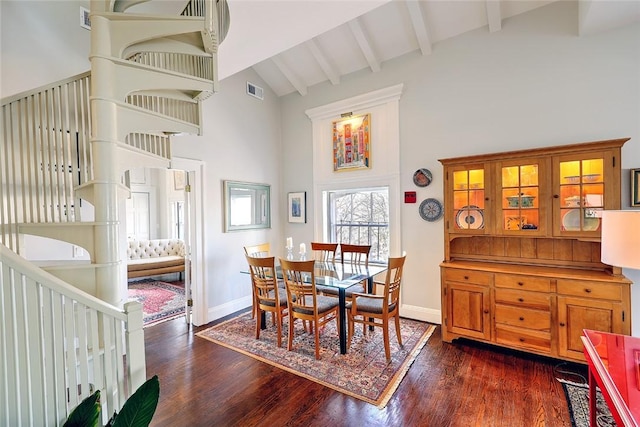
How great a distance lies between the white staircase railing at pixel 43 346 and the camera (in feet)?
4.30

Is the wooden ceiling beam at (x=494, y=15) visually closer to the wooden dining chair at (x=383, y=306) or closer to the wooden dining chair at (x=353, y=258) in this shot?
the wooden dining chair at (x=383, y=306)

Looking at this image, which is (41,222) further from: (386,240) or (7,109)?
(386,240)

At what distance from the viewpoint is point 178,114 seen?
7.68 feet

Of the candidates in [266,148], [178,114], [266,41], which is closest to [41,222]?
[178,114]

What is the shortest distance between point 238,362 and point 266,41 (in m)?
3.06

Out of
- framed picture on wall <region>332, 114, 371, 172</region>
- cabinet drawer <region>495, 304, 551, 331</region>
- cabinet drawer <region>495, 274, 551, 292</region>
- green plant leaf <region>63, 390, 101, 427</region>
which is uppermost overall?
framed picture on wall <region>332, 114, 371, 172</region>

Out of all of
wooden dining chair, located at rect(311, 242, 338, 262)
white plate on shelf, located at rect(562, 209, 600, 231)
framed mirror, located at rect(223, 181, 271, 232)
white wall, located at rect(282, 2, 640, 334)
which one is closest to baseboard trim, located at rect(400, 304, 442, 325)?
white wall, located at rect(282, 2, 640, 334)

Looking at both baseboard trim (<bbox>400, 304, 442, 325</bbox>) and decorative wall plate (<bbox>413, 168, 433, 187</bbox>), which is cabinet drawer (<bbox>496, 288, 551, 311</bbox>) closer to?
baseboard trim (<bbox>400, 304, 442, 325</bbox>)

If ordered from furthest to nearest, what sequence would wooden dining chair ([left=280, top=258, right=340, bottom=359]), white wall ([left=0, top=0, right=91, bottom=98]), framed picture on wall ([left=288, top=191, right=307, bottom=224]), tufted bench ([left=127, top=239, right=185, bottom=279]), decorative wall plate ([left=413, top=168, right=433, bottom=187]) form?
tufted bench ([left=127, top=239, right=185, bottom=279])
framed picture on wall ([left=288, top=191, right=307, bottom=224])
decorative wall plate ([left=413, top=168, right=433, bottom=187])
wooden dining chair ([left=280, top=258, right=340, bottom=359])
white wall ([left=0, top=0, right=91, bottom=98])

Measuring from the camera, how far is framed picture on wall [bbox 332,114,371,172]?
13.6ft

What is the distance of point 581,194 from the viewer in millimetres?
2611

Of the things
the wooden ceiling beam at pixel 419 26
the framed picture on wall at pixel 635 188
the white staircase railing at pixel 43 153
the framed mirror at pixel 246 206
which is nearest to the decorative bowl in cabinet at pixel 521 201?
the framed picture on wall at pixel 635 188

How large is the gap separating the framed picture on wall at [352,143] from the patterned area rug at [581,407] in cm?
304

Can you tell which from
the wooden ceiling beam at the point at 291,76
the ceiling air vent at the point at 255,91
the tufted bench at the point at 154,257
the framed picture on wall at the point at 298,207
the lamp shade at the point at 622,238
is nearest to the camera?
the lamp shade at the point at 622,238
